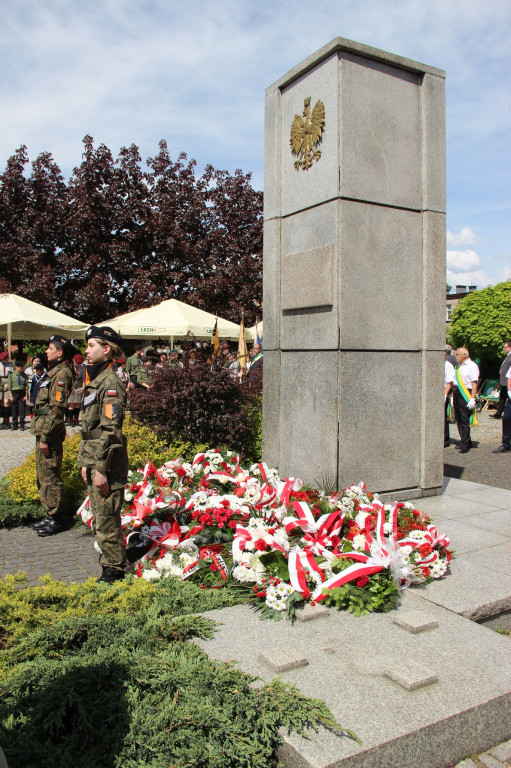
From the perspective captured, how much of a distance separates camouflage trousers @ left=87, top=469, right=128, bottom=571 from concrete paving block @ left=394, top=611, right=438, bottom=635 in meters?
2.16

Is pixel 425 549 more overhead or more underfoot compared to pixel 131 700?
more overhead

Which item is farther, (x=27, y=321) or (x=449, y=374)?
(x=27, y=321)

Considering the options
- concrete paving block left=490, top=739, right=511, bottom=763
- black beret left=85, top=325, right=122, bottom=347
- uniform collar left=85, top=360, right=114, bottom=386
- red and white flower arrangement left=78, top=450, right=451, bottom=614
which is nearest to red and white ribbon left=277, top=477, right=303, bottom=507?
red and white flower arrangement left=78, top=450, right=451, bottom=614

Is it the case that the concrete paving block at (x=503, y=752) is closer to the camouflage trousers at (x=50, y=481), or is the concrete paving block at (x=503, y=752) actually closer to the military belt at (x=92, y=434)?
the military belt at (x=92, y=434)

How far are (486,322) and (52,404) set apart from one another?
18930mm

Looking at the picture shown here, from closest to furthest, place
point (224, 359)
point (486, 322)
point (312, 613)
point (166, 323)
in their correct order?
point (312, 613)
point (224, 359)
point (166, 323)
point (486, 322)

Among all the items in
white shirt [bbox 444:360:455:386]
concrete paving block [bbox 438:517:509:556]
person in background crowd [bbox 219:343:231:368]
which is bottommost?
concrete paving block [bbox 438:517:509:556]

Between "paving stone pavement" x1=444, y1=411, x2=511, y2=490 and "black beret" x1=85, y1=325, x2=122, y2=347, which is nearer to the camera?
"black beret" x1=85, y1=325, x2=122, y2=347

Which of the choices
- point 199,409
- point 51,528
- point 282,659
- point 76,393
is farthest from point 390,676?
point 76,393

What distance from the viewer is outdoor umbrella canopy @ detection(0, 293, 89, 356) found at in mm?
15204

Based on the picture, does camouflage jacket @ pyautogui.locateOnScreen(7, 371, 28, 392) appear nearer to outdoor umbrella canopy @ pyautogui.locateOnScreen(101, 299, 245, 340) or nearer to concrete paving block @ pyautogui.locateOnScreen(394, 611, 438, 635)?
outdoor umbrella canopy @ pyautogui.locateOnScreen(101, 299, 245, 340)

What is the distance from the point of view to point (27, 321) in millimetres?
15000

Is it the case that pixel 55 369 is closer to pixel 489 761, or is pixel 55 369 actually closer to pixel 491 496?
pixel 491 496

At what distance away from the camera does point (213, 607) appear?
3758 mm
